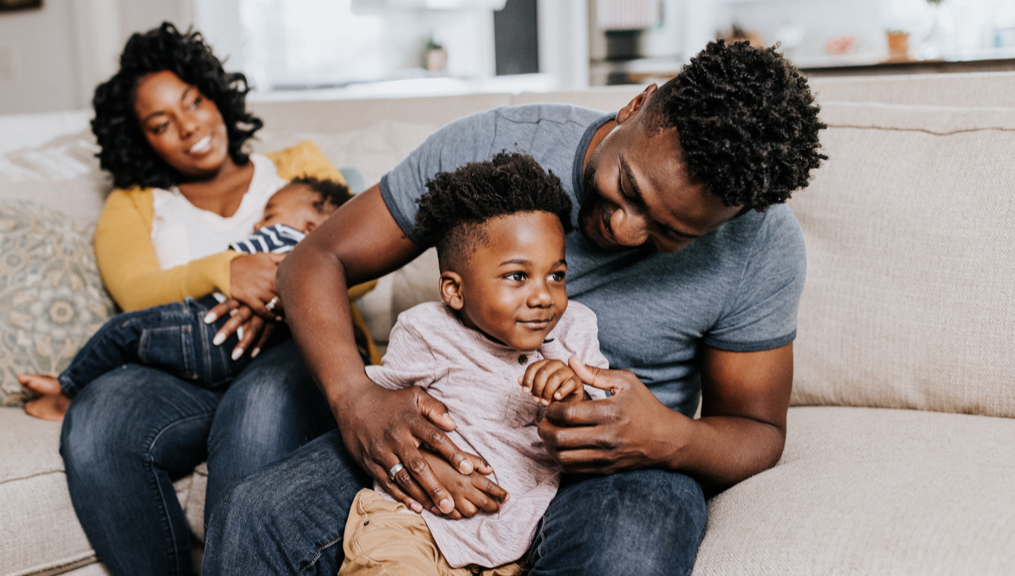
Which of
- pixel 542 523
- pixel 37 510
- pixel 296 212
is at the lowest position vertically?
pixel 37 510

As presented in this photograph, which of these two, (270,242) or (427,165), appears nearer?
(427,165)

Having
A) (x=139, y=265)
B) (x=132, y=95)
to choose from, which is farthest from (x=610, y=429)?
(x=132, y=95)

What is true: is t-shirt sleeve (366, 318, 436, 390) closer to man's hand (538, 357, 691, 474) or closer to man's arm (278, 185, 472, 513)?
man's arm (278, 185, 472, 513)

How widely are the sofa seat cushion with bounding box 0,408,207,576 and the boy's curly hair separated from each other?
0.59m

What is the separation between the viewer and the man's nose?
0.93m

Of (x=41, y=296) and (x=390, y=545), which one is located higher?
(x=41, y=296)

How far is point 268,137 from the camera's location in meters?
1.97

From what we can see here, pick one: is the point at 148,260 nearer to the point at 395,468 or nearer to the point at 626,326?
the point at 395,468

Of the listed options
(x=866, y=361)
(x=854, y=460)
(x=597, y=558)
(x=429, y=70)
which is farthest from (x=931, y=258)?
(x=429, y=70)

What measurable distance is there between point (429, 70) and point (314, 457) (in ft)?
11.4

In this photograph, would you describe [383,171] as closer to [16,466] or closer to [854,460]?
[16,466]

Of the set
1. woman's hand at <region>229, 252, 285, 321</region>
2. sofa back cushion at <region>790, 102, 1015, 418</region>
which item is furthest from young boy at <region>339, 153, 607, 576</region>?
sofa back cushion at <region>790, 102, 1015, 418</region>

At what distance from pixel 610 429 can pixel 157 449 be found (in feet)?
2.71

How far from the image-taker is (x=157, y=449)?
124 centimetres
